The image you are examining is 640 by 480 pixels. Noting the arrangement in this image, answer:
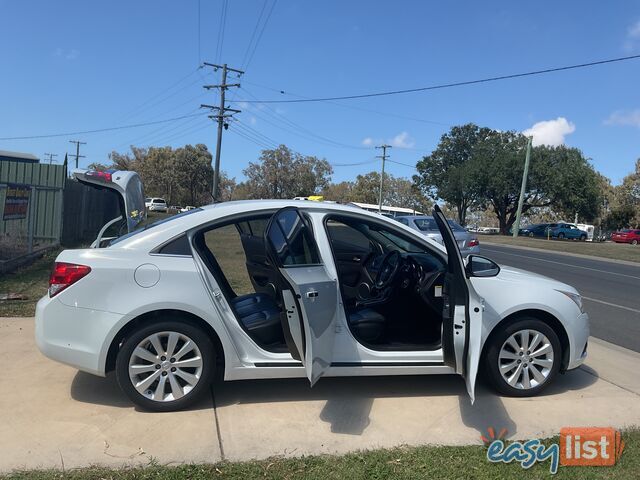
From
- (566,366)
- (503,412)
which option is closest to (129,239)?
(503,412)

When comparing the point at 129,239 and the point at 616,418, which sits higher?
the point at 129,239

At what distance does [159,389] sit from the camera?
380cm

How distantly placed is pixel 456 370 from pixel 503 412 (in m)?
0.66

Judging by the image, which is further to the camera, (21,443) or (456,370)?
(456,370)

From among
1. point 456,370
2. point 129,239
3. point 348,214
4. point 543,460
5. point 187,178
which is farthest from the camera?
point 187,178

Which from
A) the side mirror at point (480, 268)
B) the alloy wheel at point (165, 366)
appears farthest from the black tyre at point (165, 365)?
the side mirror at point (480, 268)

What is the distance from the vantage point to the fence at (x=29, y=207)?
32.3ft

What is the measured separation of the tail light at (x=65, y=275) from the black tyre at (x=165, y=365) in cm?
59

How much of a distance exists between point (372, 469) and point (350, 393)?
1.18 metres

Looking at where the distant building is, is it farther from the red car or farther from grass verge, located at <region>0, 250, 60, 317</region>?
the red car

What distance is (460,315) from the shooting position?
11.9 feet

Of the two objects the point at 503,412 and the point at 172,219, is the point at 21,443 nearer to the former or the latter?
the point at 172,219

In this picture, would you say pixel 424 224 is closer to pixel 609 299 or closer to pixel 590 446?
pixel 609 299

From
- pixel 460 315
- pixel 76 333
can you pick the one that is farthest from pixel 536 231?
pixel 76 333
